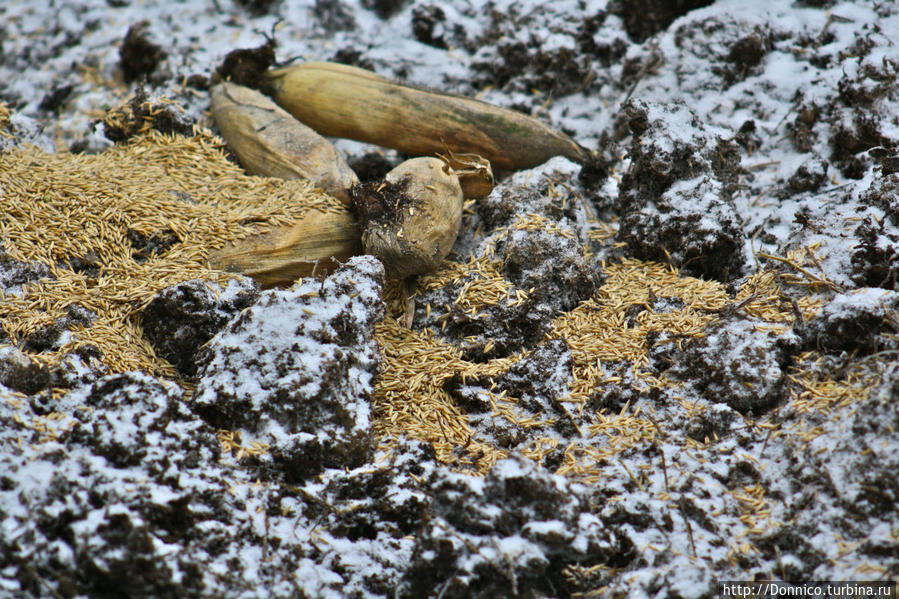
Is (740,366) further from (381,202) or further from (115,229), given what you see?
(115,229)

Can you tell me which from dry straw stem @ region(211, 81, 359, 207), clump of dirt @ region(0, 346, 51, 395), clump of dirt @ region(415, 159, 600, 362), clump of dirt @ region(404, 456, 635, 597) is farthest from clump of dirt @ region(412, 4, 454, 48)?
clump of dirt @ region(404, 456, 635, 597)

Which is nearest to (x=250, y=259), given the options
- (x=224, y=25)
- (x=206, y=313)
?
(x=206, y=313)

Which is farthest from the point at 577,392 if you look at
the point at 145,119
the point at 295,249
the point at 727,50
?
the point at 145,119

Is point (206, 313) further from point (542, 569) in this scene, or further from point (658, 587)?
point (658, 587)

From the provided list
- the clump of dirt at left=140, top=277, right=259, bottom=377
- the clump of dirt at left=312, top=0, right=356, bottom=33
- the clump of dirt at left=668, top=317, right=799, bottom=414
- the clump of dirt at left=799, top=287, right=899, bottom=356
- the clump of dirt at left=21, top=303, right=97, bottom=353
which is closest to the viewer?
the clump of dirt at left=799, top=287, right=899, bottom=356

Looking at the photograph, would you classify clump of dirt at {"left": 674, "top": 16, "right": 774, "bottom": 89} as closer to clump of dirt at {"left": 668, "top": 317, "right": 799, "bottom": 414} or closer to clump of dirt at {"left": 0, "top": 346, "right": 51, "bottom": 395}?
clump of dirt at {"left": 668, "top": 317, "right": 799, "bottom": 414}
